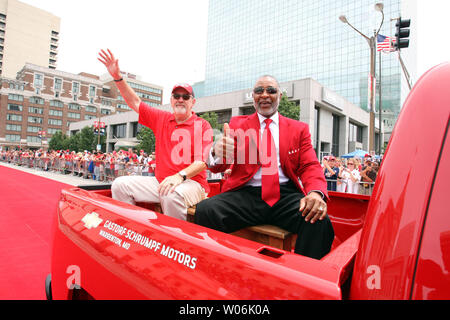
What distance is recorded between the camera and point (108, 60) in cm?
265

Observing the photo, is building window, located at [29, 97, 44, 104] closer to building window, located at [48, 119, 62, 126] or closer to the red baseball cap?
building window, located at [48, 119, 62, 126]

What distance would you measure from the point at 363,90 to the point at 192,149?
199 ft

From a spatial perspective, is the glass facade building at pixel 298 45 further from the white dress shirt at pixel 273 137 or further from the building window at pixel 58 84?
the white dress shirt at pixel 273 137

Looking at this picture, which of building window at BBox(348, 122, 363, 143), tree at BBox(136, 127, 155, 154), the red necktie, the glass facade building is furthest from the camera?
the glass facade building

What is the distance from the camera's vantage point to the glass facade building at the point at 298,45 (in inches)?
2124

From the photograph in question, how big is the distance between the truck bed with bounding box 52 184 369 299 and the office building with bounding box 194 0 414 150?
5625cm

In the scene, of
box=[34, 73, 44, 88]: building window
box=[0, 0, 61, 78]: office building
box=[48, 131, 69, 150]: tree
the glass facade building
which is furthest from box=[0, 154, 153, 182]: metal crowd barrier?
box=[0, 0, 61, 78]: office building

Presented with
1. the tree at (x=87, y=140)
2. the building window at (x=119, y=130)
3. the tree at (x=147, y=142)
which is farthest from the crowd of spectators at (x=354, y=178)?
the tree at (x=87, y=140)

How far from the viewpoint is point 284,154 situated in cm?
207

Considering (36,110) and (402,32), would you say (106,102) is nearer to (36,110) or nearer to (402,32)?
(36,110)

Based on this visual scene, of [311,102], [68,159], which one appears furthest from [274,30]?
[68,159]

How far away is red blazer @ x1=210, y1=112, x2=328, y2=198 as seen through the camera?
207 centimetres

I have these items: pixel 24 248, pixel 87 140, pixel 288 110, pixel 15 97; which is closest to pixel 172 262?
pixel 24 248
